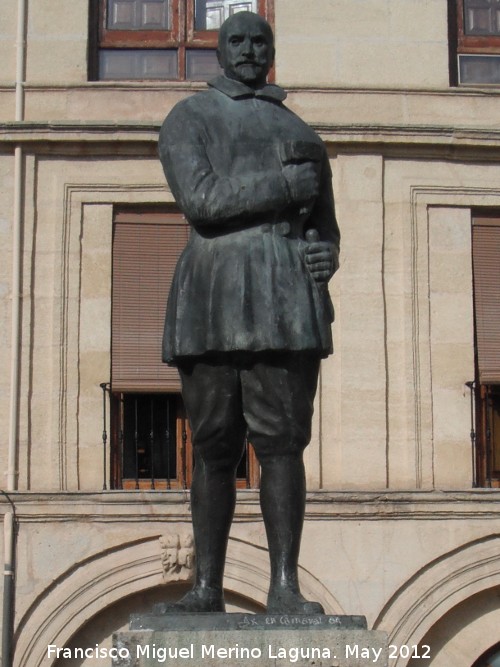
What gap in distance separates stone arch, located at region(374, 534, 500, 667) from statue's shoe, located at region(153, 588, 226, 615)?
1039cm

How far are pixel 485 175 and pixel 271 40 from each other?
11168 millimetres


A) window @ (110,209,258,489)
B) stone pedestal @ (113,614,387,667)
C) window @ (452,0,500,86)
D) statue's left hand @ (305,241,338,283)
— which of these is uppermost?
window @ (452,0,500,86)

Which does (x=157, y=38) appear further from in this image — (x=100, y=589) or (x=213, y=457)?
(x=213, y=457)

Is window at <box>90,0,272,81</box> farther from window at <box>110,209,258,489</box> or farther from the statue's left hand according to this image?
the statue's left hand

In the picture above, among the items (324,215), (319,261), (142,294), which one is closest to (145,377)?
(142,294)

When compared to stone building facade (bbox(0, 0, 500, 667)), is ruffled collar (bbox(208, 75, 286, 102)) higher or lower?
lower

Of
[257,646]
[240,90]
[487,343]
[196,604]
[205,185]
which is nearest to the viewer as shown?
[257,646]

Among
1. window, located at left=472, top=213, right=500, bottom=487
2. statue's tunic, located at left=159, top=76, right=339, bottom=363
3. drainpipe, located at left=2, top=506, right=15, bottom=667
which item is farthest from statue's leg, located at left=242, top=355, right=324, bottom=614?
window, located at left=472, top=213, right=500, bottom=487

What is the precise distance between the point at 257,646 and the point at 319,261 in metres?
1.55

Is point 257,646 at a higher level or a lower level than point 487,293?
lower

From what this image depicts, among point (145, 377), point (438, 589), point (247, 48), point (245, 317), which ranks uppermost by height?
point (145, 377)

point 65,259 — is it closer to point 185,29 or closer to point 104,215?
point 104,215

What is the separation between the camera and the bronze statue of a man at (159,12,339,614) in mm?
7742

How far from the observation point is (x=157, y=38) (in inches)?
765
